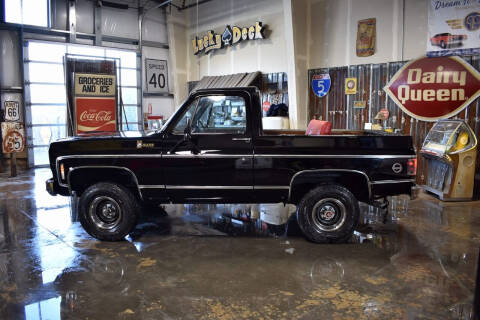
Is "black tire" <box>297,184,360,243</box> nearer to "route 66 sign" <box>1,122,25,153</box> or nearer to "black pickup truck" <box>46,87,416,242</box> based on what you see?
"black pickup truck" <box>46,87,416,242</box>

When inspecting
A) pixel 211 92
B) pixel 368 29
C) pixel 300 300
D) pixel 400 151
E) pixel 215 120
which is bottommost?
pixel 300 300

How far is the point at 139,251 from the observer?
490cm

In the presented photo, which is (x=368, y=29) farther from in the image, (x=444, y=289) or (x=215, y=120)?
(x=444, y=289)

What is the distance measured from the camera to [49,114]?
1293 cm

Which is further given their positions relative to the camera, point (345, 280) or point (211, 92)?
point (211, 92)

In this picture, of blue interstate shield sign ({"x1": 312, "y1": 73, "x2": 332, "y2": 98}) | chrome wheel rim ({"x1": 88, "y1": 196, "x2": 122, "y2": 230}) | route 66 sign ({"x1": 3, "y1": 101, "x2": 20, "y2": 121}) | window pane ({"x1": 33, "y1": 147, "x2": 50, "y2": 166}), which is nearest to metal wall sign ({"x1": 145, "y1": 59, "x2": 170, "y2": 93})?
window pane ({"x1": 33, "y1": 147, "x2": 50, "y2": 166})

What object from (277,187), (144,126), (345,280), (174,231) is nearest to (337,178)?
(277,187)

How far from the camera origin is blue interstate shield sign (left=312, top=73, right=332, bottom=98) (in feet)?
34.1

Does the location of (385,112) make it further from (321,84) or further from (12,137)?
(12,137)

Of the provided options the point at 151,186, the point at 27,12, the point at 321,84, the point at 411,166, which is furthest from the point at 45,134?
the point at 411,166

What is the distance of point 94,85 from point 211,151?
899 centimetres

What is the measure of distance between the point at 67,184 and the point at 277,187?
112 inches

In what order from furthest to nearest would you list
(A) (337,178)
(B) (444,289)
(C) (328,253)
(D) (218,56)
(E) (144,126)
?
(E) (144,126)
(D) (218,56)
(A) (337,178)
(C) (328,253)
(B) (444,289)

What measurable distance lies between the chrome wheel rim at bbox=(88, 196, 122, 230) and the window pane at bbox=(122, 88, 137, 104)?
10.2 m
